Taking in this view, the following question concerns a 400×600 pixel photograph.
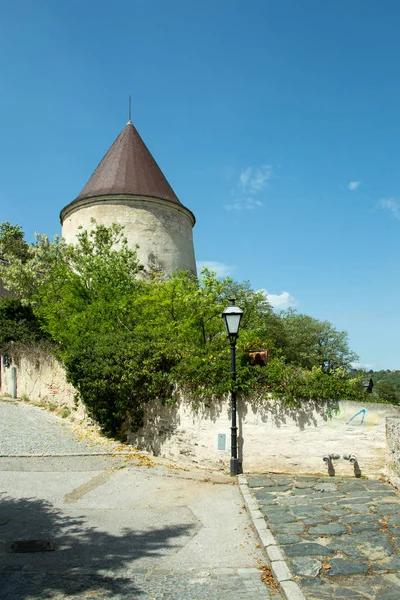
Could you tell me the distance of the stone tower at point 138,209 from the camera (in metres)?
26.0

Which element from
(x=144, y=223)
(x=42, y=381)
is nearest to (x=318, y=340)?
(x=144, y=223)

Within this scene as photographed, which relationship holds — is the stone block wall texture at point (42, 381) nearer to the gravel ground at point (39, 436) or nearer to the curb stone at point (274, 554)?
the gravel ground at point (39, 436)

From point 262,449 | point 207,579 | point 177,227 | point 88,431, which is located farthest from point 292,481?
point 177,227

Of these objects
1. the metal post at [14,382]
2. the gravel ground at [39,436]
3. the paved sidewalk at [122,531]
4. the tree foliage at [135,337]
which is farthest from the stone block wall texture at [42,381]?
the paved sidewalk at [122,531]

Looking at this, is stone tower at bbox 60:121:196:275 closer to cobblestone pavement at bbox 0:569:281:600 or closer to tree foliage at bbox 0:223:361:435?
tree foliage at bbox 0:223:361:435

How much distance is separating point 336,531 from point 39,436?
932cm

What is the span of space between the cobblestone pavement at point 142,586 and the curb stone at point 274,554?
0.48ft

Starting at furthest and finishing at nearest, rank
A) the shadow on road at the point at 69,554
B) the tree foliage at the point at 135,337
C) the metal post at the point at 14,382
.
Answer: the metal post at the point at 14,382
the tree foliage at the point at 135,337
the shadow on road at the point at 69,554

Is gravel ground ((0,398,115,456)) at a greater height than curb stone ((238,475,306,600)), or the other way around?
curb stone ((238,475,306,600))

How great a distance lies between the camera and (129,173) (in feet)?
89.9

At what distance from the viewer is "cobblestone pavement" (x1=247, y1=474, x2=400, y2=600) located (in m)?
4.71

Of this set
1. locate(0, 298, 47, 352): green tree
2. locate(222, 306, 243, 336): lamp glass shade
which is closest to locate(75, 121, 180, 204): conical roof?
locate(0, 298, 47, 352): green tree

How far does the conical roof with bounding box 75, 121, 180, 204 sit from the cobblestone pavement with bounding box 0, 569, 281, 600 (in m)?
22.8

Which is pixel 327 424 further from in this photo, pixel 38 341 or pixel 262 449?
pixel 38 341
